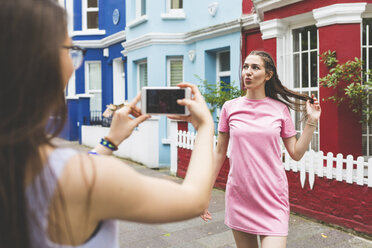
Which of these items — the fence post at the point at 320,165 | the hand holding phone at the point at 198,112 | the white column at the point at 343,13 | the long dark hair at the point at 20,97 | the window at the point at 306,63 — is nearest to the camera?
the long dark hair at the point at 20,97

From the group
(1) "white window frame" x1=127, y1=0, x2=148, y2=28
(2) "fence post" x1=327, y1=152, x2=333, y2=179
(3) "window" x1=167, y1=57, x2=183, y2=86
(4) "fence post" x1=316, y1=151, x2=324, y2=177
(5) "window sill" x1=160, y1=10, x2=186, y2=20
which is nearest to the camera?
(2) "fence post" x1=327, y1=152, x2=333, y2=179

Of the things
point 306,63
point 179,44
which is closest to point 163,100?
point 306,63

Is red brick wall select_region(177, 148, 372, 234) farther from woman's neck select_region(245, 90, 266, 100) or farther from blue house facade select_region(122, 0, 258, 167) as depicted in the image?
blue house facade select_region(122, 0, 258, 167)

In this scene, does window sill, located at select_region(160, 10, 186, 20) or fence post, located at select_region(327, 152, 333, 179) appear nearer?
fence post, located at select_region(327, 152, 333, 179)

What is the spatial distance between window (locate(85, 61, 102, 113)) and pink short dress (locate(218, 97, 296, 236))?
14.4 meters

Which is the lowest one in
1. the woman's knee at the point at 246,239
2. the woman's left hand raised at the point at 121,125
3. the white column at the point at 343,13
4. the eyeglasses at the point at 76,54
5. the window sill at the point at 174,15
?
the woman's knee at the point at 246,239

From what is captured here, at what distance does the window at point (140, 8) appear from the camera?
504 inches

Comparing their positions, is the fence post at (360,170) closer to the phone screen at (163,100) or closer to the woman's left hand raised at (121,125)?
the phone screen at (163,100)

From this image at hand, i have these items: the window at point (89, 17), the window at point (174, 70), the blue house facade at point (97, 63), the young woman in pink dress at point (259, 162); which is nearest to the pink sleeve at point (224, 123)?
the young woman in pink dress at point (259, 162)

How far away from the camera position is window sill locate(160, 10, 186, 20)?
37.9ft

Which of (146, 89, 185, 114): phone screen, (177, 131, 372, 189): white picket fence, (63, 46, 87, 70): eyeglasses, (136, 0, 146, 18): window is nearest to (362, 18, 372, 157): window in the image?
(177, 131, 372, 189): white picket fence

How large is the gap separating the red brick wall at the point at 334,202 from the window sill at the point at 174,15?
657 centimetres

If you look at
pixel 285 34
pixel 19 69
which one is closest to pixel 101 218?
pixel 19 69

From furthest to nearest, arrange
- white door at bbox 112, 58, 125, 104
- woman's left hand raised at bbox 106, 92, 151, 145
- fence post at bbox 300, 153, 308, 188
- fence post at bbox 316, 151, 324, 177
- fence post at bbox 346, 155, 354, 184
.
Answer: white door at bbox 112, 58, 125, 104 → fence post at bbox 300, 153, 308, 188 → fence post at bbox 316, 151, 324, 177 → fence post at bbox 346, 155, 354, 184 → woman's left hand raised at bbox 106, 92, 151, 145
